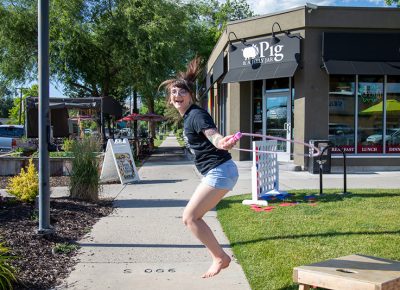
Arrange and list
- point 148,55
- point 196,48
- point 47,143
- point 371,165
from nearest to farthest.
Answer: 1. point 47,143
2. point 371,165
3. point 148,55
4. point 196,48

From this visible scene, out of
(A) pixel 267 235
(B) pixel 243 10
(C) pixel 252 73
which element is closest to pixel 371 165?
(C) pixel 252 73

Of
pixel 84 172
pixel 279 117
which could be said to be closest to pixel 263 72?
pixel 279 117

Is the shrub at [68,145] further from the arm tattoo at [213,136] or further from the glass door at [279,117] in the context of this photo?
the glass door at [279,117]

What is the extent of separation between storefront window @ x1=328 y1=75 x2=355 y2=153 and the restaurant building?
31mm

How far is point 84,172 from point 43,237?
2.88 m

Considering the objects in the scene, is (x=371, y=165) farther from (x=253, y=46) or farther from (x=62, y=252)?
(x=62, y=252)

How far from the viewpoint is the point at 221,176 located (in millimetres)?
4398

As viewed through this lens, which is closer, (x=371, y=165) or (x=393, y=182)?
(x=393, y=182)

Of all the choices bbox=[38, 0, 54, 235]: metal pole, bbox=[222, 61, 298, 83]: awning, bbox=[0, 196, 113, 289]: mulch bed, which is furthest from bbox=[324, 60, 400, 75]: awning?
bbox=[38, 0, 54, 235]: metal pole

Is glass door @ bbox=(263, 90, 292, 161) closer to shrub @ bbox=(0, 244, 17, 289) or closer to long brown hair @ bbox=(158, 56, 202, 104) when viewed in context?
long brown hair @ bbox=(158, 56, 202, 104)

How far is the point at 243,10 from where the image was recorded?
52562 millimetres

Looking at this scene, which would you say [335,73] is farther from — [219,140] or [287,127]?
[219,140]

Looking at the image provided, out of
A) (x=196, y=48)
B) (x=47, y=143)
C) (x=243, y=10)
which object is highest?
(x=243, y=10)

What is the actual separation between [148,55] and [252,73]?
22.9 ft
